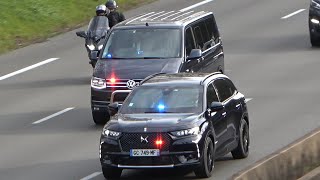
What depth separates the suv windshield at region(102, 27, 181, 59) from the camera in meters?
24.8

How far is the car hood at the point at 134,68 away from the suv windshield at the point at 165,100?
3.64 meters

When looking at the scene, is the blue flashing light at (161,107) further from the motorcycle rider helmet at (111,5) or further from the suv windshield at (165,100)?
the motorcycle rider helmet at (111,5)

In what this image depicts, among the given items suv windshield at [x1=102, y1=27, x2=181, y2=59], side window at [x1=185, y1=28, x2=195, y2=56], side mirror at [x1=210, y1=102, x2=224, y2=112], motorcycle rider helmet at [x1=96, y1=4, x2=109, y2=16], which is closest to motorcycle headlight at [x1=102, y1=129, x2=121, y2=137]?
side mirror at [x1=210, y1=102, x2=224, y2=112]

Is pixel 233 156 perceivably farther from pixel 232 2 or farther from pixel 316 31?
pixel 232 2

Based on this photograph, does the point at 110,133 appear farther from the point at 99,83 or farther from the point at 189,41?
the point at 189,41

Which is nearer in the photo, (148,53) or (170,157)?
(170,157)

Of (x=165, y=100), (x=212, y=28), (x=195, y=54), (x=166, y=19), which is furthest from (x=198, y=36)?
(x=165, y=100)

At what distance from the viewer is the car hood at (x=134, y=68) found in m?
24.0

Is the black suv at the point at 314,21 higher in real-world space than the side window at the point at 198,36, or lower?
lower

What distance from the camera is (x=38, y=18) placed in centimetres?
3975

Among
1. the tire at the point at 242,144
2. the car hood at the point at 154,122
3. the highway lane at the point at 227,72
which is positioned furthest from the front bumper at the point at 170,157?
the tire at the point at 242,144

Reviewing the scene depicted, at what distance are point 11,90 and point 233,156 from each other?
35.7ft

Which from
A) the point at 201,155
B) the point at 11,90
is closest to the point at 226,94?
the point at 201,155

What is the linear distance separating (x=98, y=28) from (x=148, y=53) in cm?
554
